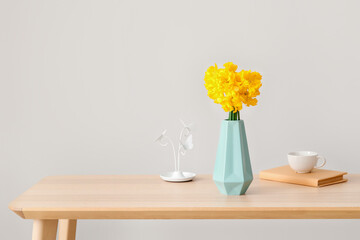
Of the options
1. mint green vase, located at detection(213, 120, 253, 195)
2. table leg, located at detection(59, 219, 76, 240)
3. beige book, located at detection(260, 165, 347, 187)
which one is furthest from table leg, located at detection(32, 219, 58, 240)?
beige book, located at detection(260, 165, 347, 187)

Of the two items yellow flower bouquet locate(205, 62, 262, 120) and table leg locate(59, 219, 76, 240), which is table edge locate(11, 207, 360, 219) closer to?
yellow flower bouquet locate(205, 62, 262, 120)

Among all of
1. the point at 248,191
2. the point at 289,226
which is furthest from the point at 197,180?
the point at 289,226

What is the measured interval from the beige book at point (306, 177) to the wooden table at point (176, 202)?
0.03 meters

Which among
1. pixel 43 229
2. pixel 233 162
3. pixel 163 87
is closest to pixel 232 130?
pixel 233 162

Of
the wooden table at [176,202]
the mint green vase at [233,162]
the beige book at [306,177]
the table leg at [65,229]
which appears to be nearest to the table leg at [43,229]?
the wooden table at [176,202]

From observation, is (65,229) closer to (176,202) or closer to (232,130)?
(176,202)

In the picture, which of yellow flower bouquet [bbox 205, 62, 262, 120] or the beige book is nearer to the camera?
yellow flower bouquet [bbox 205, 62, 262, 120]

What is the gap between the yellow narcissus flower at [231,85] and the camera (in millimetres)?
1517

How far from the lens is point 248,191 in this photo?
158cm

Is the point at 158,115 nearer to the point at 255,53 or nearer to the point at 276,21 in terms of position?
the point at 255,53

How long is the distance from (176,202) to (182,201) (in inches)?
0.8

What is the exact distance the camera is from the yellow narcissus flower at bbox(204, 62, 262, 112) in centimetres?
152

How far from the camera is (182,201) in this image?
4.82ft

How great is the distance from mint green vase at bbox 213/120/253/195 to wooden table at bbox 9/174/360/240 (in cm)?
3
